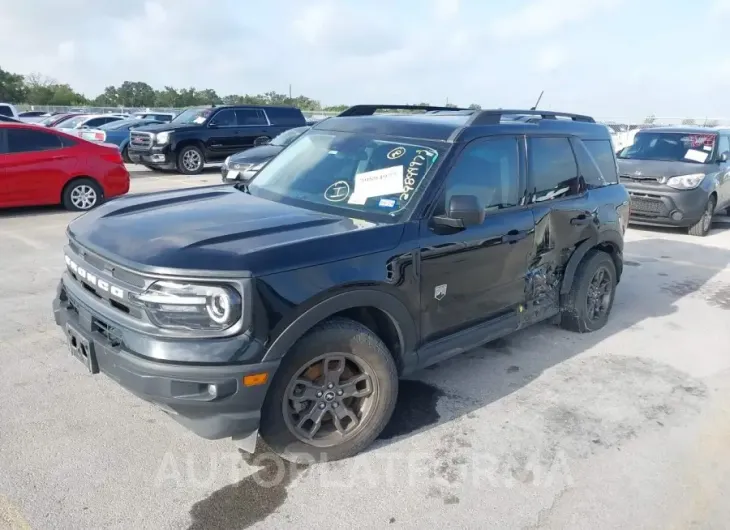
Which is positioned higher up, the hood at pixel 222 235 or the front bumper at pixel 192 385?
the hood at pixel 222 235

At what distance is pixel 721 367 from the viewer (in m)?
4.77

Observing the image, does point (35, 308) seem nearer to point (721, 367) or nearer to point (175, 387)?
point (175, 387)

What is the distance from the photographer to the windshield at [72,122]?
21.4 meters

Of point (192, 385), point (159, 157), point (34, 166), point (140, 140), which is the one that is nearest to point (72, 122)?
point (140, 140)

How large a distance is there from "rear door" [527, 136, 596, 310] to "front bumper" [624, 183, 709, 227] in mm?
5698

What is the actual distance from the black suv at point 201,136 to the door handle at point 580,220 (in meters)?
11.0

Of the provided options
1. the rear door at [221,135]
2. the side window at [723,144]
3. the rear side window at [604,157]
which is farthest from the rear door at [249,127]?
the rear side window at [604,157]

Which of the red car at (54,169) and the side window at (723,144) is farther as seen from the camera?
the side window at (723,144)

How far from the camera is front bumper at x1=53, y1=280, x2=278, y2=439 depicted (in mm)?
2740

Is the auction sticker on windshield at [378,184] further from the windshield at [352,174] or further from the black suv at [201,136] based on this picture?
the black suv at [201,136]

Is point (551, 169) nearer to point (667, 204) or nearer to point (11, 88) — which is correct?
point (667, 204)

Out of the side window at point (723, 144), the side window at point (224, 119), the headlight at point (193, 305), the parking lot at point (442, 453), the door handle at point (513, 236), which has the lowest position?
the parking lot at point (442, 453)

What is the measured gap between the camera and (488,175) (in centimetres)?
407

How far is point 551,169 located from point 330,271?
7.82 feet
